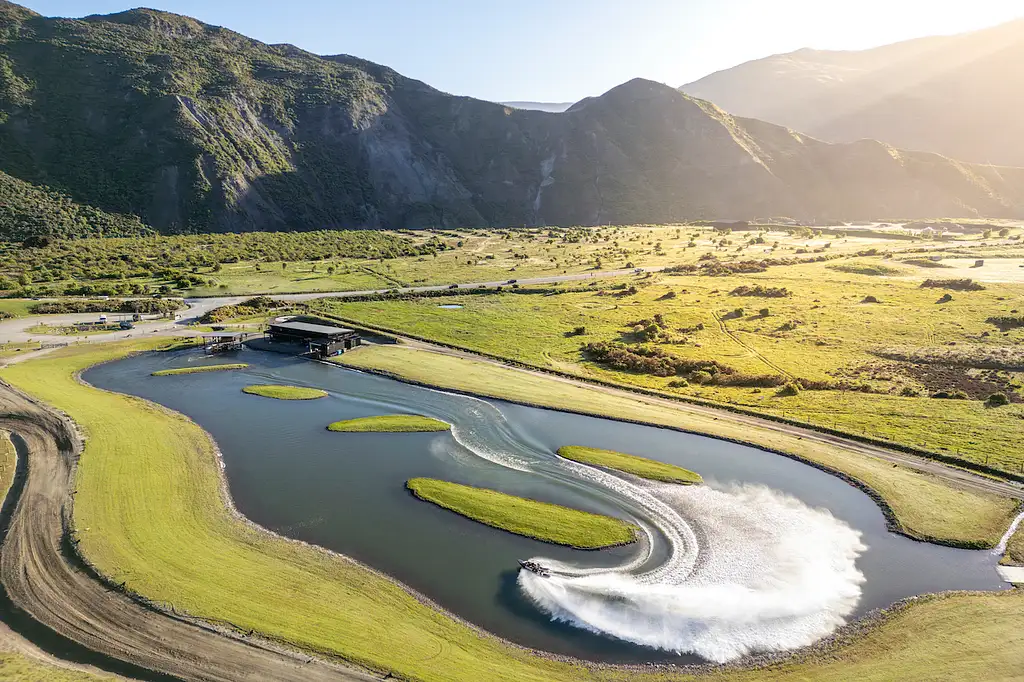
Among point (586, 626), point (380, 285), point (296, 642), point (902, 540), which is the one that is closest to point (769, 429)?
point (902, 540)

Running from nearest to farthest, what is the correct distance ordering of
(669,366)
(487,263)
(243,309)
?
(669,366) → (243,309) → (487,263)

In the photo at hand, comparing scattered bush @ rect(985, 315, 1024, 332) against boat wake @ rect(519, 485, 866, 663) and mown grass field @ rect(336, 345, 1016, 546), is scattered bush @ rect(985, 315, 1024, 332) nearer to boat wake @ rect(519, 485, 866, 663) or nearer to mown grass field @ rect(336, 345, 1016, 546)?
mown grass field @ rect(336, 345, 1016, 546)

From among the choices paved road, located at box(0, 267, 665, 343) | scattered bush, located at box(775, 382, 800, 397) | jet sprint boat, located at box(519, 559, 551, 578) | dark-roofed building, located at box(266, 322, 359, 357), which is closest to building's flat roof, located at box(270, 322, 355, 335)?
dark-roofed building, located at box(266, 322, 359, 357)

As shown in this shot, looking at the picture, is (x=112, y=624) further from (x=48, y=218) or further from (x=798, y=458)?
(x=48, y=218)

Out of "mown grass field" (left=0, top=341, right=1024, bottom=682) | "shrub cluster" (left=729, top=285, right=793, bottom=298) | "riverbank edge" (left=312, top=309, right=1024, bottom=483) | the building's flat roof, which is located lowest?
"mown grass field" (left=0, top=341, right=1024, bottom=682)

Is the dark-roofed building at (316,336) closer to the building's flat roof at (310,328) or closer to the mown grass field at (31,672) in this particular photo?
the building's flat roof at (310,328)

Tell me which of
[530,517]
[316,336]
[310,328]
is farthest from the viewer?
[310,328]

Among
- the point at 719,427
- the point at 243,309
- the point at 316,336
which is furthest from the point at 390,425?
the point at 243,309
